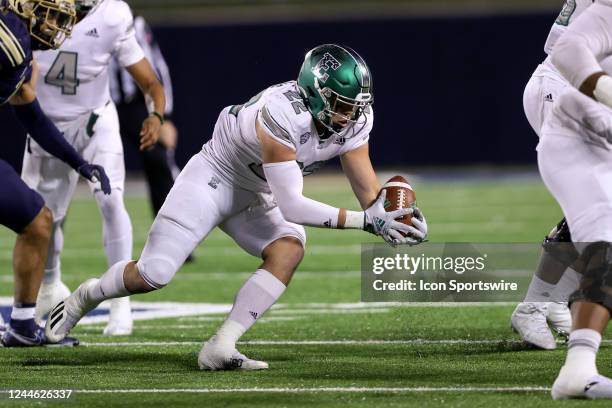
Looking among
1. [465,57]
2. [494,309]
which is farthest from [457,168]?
[494,309]

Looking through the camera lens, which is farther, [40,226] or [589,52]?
[40,226]

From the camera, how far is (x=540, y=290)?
5.21 meters

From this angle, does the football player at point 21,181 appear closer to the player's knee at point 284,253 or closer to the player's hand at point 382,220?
the player's knee at point 284,253

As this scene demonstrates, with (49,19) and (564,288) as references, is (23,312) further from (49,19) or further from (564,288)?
(564,288)

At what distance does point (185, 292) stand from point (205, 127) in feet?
32.7

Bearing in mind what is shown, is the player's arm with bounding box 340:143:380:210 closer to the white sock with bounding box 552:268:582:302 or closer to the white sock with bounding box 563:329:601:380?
the white sock with bounding box 552:268:582:302

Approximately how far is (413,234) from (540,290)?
900mm

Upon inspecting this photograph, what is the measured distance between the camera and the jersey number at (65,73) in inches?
245

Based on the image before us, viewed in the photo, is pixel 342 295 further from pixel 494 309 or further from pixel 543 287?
pixel 543 287

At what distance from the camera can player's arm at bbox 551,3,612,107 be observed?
13.1 ft

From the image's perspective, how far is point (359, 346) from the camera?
17.9ft

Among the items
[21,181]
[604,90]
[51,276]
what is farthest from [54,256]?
[604,90]

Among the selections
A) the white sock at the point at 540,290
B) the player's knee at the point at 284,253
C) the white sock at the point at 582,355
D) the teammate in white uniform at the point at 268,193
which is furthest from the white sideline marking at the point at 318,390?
the white sock at the point at 540,290

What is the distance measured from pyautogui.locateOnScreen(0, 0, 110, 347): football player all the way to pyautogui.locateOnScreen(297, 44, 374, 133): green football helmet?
3.69 feet
